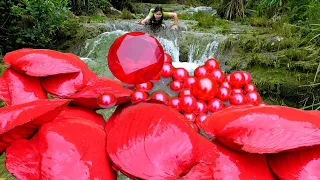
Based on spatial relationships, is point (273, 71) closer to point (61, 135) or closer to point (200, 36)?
point (200, 36)

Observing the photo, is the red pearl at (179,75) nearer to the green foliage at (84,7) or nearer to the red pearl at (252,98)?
the red pearl at (252,98)

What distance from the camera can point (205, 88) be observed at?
31.6 inches

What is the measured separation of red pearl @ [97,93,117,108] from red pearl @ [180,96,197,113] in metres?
0.18

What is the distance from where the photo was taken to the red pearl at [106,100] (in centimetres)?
69

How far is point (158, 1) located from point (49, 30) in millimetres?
8160

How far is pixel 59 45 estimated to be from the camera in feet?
18.7

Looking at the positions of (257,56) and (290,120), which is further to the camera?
(257,56)

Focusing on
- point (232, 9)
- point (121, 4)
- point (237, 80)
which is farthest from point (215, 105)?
point (121, 4)

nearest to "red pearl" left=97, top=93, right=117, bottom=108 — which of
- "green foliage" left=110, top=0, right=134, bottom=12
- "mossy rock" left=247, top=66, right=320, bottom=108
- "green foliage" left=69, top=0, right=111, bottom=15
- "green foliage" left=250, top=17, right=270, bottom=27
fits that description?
"mossy rock" left=247, top=66, right=320, bottom=108

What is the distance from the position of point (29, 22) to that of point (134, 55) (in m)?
5.11

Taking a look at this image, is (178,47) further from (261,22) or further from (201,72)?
(201,72)

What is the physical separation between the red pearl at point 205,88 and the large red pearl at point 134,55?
0.58 ft

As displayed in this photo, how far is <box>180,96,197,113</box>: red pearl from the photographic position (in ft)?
2.55

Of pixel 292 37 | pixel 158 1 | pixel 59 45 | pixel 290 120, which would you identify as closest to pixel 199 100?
pixel 290 120
